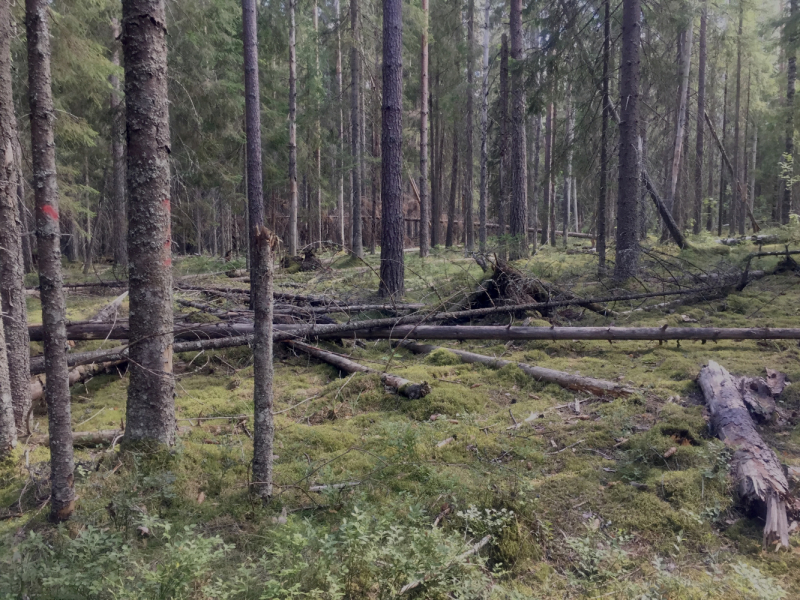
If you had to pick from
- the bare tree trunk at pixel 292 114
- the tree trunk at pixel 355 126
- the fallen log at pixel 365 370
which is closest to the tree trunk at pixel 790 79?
the tree trunk at pixel 355 126

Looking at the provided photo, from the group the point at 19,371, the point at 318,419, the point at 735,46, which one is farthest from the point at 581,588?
the point at 735,46

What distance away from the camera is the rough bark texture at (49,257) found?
3324mm

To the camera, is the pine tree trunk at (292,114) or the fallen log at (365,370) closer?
the fallen log at (365,370)

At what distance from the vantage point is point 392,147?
10281 mm

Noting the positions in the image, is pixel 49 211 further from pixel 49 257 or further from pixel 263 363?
pixel 263 363

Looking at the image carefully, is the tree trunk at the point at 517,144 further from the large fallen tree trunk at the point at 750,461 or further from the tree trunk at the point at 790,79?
the large fallen tree trunk at the point at 750,461

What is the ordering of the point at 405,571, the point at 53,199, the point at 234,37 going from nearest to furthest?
the point at 405,571, the point at 53,199, the point at 234,37

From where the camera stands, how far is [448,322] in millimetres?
8711

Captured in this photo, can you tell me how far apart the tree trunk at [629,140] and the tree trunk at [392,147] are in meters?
4.89

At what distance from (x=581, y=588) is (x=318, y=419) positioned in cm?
328

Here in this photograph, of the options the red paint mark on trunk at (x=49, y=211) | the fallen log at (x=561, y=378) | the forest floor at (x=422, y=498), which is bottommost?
the forest floor at (x=422, y=498)

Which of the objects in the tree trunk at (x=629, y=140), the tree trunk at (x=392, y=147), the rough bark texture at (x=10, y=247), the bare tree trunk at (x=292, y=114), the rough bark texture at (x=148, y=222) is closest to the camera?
the rough bark texture at (x=148, y=222)

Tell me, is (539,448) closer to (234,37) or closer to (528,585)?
(528,585)

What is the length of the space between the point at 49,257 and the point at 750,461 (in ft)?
17.1
